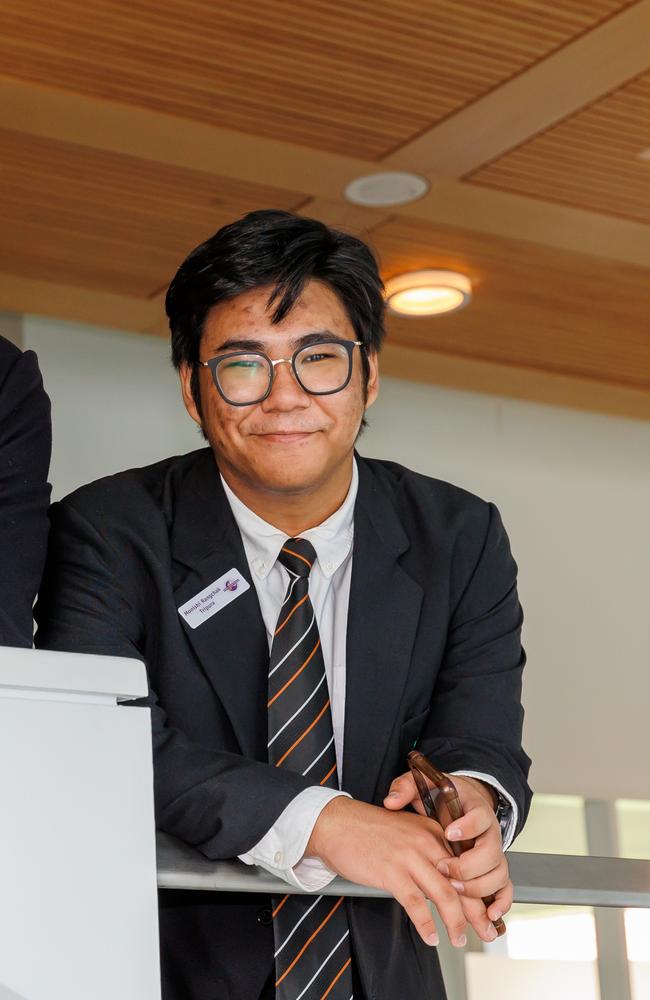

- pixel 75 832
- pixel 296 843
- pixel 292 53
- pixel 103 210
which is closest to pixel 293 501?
pixel 296 843

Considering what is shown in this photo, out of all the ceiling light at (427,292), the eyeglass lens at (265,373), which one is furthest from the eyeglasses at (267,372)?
the ceiling light at (427,292)

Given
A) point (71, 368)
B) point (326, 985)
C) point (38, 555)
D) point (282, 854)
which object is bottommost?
A: point (326, 985)

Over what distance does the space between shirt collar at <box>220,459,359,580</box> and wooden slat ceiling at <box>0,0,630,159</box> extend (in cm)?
137

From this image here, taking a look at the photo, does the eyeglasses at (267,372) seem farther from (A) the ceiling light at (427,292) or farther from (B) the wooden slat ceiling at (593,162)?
(A) the ceiling light at (427,292)

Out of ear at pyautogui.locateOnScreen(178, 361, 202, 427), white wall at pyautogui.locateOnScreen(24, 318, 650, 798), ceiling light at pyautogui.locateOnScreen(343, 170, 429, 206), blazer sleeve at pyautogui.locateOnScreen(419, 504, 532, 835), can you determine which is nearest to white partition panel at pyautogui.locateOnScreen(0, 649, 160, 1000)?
blazer sleeve at pyautogui.locateOnScreen(419, 504, 532, 835)

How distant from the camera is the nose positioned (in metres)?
1.67

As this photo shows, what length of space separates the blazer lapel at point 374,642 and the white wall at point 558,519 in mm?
2954

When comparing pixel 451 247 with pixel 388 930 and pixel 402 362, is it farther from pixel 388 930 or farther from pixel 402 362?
pixel 388 930

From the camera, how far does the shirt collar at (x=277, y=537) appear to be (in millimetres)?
1778

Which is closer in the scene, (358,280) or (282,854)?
(282,854)

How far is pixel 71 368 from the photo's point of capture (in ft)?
15.1

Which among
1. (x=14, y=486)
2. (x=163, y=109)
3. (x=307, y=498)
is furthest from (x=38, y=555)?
(x=163, y=109)

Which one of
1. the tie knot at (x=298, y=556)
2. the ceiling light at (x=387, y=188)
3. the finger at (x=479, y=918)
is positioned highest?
the ceiling light at (x=387, y=188)

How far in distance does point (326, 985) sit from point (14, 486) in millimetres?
633
